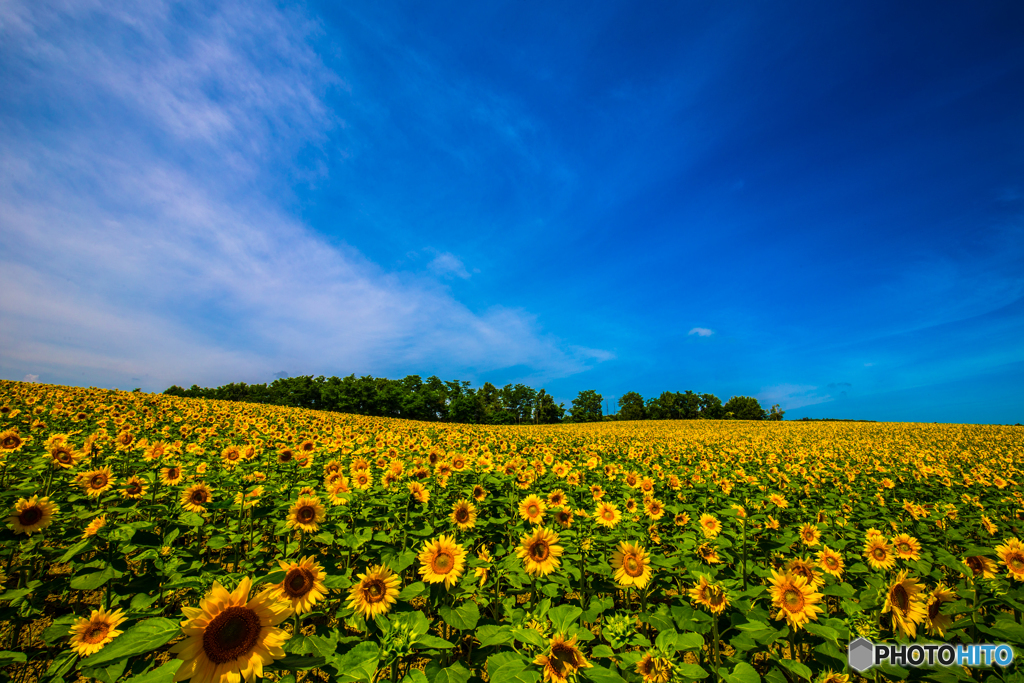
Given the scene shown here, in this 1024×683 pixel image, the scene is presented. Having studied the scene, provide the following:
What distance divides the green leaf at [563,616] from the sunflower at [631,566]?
984mm

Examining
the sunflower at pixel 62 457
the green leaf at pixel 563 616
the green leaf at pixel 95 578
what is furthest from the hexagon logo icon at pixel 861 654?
the sunflower at pixel 62 457

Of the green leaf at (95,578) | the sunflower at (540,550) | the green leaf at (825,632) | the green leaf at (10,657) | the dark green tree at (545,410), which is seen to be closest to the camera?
the green leaf at (10,657)

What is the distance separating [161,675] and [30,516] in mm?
3427

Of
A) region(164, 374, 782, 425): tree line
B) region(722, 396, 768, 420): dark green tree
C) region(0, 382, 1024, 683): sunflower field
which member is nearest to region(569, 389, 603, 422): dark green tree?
region(164, 374, 782, 425): tree line

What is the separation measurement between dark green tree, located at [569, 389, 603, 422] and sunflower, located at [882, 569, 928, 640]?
325ft

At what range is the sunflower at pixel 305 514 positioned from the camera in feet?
11.9

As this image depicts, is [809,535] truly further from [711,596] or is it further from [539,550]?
[539,550]

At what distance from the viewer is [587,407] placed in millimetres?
102438

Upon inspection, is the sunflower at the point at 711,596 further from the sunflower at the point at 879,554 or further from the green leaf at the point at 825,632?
the sunflower at the point at 879,554

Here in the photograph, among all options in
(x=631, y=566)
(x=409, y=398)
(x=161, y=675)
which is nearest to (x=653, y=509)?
(x=631, y=566)

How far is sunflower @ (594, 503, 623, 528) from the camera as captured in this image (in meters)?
4.77

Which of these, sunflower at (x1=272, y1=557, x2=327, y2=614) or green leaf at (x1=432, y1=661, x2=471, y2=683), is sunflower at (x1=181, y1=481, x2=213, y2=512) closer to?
sunflower at (x1=272, y1=557, x2=327, y2=614)

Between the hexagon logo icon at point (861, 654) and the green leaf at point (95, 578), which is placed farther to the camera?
the green leaf at point (95, 578)

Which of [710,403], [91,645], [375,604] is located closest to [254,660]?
[375,604]
